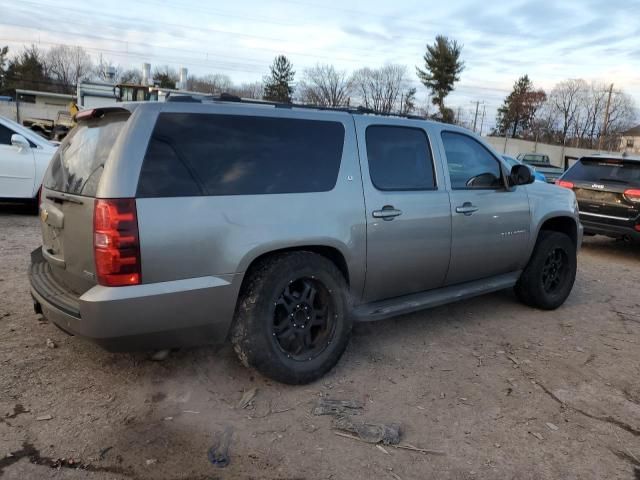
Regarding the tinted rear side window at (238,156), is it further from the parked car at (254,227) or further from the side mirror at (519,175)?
the side mirror at (519,175)

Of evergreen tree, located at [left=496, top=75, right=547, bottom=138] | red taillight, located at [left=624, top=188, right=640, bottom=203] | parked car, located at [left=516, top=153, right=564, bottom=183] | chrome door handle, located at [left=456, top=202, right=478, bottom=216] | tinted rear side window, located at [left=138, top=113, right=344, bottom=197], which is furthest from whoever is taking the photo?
evergreen tree, located at [left=496, top=75, right=547, bottom=138]

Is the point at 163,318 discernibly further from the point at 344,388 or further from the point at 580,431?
the point at 580,431

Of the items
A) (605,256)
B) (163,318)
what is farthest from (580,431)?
(605,256)

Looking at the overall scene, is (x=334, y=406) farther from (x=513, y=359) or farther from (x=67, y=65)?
(x=67, y=65)

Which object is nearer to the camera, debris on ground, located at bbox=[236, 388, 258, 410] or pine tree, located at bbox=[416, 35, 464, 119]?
debris on ground, located at bbox=[236, 388, 258, 410]

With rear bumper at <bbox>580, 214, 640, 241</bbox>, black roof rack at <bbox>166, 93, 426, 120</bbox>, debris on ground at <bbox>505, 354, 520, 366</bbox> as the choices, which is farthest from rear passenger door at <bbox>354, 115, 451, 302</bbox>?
rear bumper at <bbox>580, 214, 640, 241</bbox>

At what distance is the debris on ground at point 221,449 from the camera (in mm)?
2764

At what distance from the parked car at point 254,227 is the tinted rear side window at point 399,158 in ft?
0.04

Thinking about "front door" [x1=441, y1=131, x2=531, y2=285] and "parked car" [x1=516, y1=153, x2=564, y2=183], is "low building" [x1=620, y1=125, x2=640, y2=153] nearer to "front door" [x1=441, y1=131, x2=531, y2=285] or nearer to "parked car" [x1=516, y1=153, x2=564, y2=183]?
"parked car" [x1=516, y1=153, x2=564, y2=183]

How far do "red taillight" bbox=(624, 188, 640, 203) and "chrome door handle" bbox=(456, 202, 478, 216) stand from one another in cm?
509

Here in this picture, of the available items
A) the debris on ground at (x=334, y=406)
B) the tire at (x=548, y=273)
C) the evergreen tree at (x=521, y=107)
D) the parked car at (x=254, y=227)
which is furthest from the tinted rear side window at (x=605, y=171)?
the evergreen tree at (x=521, y=107)

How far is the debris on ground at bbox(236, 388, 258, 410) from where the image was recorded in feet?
10.9

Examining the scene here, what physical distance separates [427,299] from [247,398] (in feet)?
5.55

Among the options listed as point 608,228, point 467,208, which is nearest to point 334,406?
point 467,208
